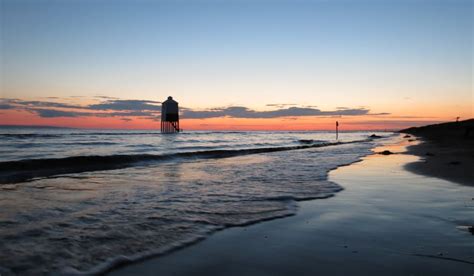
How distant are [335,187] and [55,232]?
6.17 m

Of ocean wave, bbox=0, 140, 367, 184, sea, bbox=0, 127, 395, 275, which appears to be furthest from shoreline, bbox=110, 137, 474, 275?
ocean wave, bbox=0, 140, 367, 184

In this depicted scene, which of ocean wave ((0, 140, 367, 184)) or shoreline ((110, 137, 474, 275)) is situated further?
ocean wave ((0, 140, 367, 184))

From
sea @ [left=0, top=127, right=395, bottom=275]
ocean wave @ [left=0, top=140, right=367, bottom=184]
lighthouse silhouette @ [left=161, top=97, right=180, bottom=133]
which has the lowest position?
ocean wave @ [left=0, top=140, right=367, bottom=184]

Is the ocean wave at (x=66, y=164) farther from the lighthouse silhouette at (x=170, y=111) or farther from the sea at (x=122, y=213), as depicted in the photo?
the lighthouse silhouette at (x=170, y=111)

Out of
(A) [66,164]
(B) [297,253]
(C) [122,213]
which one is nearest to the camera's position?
(B) [297,253]

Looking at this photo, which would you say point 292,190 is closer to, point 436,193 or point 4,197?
point 436,193

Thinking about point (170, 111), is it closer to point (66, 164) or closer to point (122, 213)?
point (66, 164)

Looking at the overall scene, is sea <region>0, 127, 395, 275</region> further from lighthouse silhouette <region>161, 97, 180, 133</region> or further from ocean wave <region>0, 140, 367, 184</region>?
lighthouse silhouette <region>161, 97, 180, 133</region>

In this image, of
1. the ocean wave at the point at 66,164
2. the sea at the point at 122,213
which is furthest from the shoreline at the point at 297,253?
the ocean wave at the point at 66,164

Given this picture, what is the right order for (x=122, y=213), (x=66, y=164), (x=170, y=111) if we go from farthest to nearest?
(x=170, y=111)
(x=66, y=164)
(x=122, y=213)

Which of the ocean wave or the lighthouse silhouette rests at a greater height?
the lighthouse silhouette

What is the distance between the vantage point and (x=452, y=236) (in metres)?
4.24

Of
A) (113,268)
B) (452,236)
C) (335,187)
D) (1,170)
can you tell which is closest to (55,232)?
(113,268)

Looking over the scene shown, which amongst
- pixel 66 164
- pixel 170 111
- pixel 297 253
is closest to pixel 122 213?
pixel 297 253
